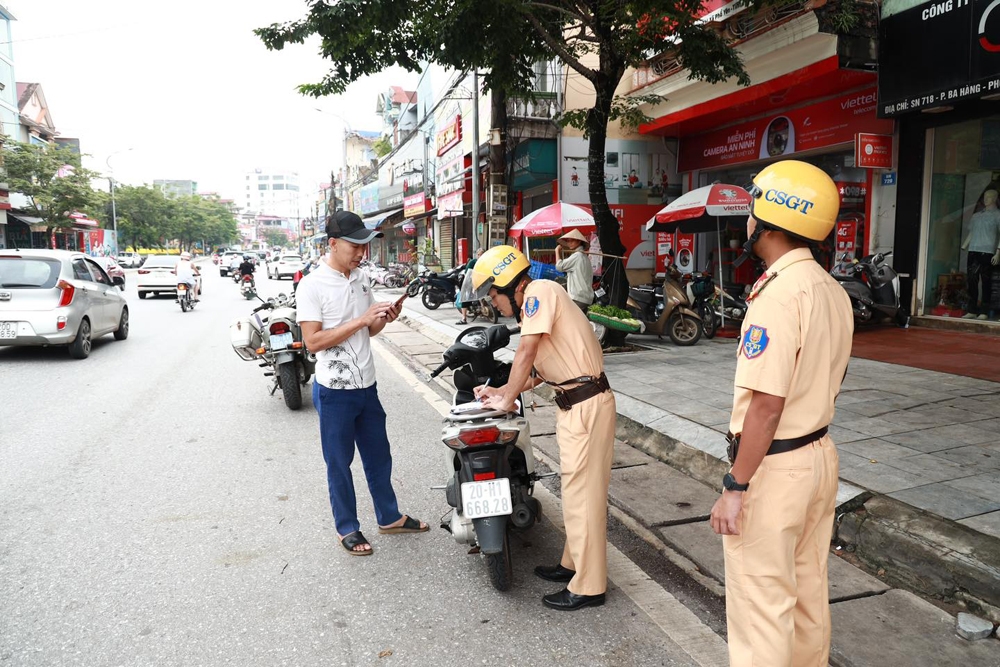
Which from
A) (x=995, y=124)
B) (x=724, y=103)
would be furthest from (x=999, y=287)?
(x=724, y=103)

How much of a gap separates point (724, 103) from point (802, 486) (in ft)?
37.6

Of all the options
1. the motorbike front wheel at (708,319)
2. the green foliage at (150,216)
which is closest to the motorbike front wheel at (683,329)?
the motorbike front wheel at (708,319)

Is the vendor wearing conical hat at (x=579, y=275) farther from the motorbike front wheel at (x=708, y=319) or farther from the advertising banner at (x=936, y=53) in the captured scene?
the advertising banner at (x=936, y=53)

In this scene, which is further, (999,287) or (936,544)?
(999,287)

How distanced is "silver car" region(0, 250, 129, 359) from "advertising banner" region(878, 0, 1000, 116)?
1145 cm

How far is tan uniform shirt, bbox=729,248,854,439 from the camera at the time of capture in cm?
190

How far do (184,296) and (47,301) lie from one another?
834 centimetres

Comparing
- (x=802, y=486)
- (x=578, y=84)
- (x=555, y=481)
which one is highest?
(x=578, y=84)

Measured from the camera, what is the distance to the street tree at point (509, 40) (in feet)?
27.3

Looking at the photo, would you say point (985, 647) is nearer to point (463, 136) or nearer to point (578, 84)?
point (578, 84)

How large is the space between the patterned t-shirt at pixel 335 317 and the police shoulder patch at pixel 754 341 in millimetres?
2108

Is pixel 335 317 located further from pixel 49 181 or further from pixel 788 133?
pixel 49 181

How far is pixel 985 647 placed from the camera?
2658 millimetres

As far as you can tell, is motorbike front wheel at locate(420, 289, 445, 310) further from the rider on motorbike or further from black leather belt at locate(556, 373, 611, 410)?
black leather belt at locate(556, 373, 611, 410)
